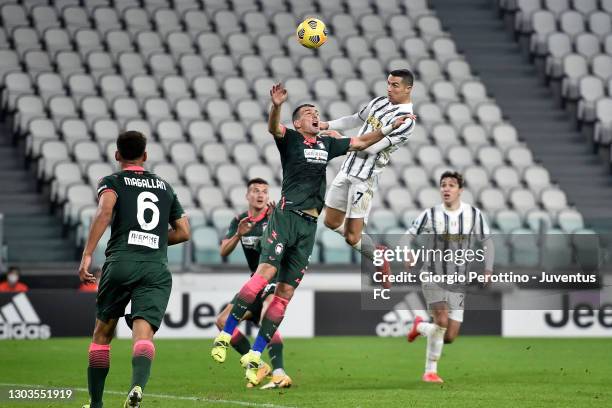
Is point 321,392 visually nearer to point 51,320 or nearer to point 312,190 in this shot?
point 312,190

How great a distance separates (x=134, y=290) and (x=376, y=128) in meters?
3.99

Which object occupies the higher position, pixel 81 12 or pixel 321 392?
pixel 81 12

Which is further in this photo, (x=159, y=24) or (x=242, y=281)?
(x=159, y=24)

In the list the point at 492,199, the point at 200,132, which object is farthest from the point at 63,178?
the point at 492,199

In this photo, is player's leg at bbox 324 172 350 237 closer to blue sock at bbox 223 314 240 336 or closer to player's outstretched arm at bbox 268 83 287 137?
player's outstretched arm at bbox 268 83 287 137

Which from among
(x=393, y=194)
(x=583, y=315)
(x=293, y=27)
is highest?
(x=293, y=27)

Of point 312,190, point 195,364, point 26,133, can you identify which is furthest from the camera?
point 26,133

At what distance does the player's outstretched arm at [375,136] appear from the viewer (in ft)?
35.3

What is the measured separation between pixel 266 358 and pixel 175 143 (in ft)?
24.5

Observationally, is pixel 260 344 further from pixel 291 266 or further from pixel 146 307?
pixel 146 307

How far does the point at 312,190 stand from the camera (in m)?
10.9

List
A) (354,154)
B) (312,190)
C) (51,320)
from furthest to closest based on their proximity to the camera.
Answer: (51,320) → (354,154) → (312,190)

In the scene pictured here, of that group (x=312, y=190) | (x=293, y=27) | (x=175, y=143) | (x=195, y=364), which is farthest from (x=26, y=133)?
Answer: (x=312, y=190)

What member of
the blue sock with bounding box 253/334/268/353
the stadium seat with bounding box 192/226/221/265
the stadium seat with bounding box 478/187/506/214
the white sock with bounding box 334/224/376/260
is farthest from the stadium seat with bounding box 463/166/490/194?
the blue sock with bounding box 253/334/268/353
